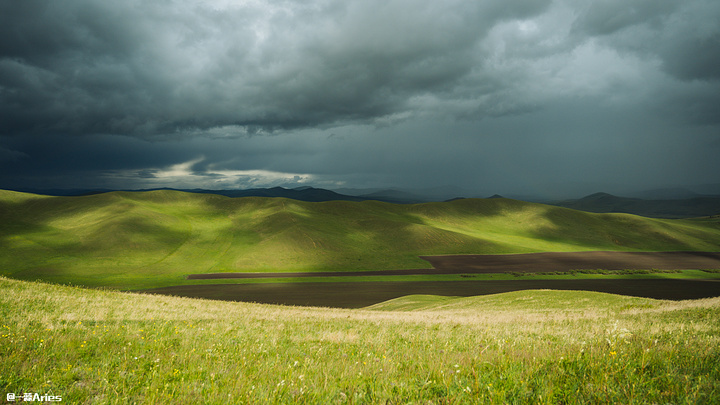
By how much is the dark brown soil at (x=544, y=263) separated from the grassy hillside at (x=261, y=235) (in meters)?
7.24

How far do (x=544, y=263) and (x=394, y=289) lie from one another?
186ft

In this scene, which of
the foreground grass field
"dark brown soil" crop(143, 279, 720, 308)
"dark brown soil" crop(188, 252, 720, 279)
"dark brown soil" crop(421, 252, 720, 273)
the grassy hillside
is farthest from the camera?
the grassy hillside

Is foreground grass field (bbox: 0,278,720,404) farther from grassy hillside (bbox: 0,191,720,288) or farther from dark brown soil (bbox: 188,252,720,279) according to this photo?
grassy hillside (bbox: 0,191,720,288)

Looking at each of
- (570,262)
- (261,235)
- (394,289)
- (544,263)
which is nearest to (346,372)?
(394,289)

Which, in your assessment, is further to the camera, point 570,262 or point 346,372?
point 570,262

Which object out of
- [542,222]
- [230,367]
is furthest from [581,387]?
[542,222]

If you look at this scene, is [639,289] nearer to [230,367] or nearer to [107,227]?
[230,367]

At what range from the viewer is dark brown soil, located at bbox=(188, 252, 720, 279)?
9250cm

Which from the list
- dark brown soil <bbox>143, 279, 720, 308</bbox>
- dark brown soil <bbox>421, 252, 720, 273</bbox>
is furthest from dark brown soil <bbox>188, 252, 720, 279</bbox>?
dark brown soil <bbox>143, 279, 720, 308</bbox>

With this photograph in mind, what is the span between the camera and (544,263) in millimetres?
100812

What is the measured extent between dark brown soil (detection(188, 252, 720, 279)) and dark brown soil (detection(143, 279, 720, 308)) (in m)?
12.4

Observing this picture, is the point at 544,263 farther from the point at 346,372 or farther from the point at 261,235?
the point at 346,372

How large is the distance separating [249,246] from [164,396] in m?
118

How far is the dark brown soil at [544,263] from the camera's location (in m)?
92.5
